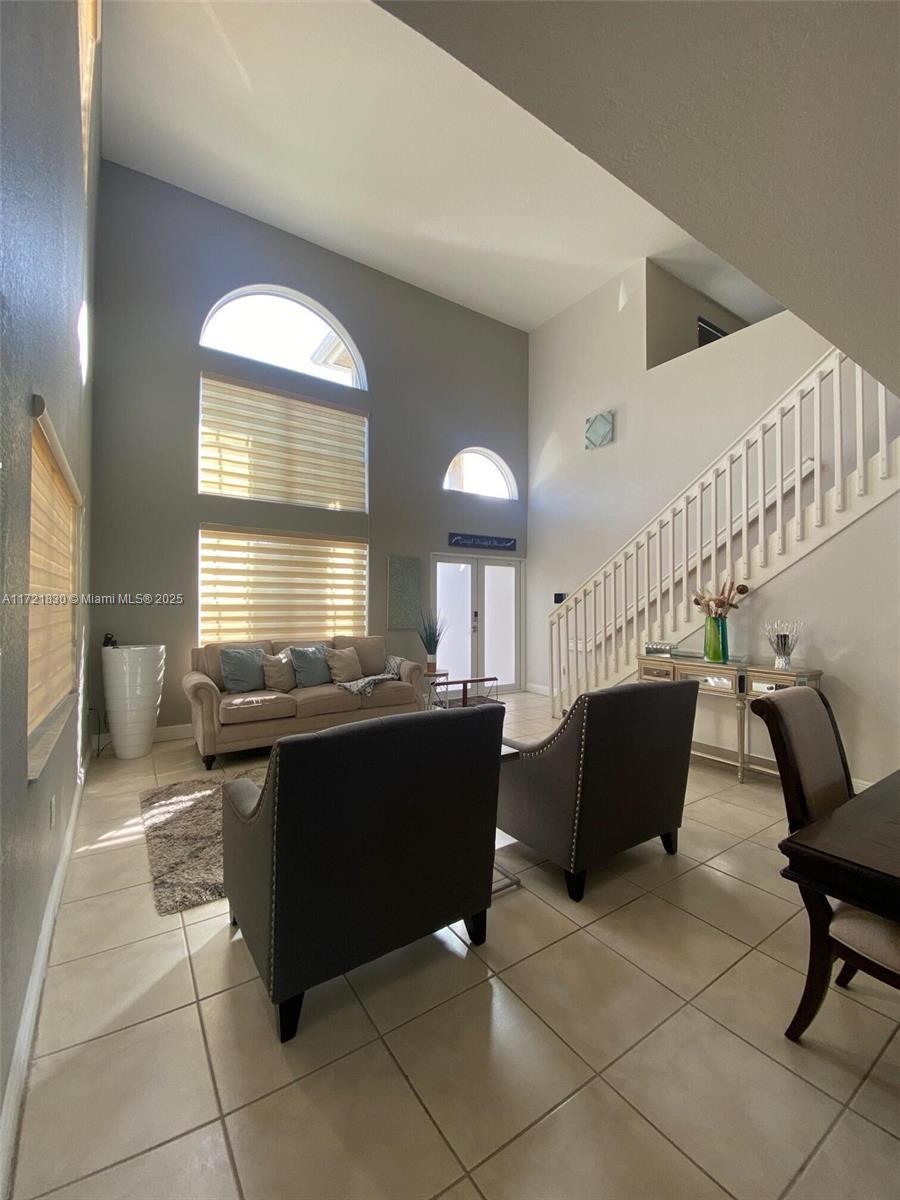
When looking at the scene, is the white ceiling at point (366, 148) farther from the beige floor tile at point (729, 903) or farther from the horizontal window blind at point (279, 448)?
the beige floor tile at point (729, 903)

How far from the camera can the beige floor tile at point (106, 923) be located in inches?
78.2

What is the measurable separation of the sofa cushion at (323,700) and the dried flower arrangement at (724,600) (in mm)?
3172

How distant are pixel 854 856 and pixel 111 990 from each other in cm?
237

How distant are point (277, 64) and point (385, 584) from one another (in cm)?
468

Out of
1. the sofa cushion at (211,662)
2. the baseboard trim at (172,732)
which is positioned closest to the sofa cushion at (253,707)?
the sofa cushion at (211,662)

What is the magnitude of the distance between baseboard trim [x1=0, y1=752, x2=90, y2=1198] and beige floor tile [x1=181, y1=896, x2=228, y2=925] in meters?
0.48

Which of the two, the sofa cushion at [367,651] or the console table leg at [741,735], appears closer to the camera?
the console table leg at [741,735]

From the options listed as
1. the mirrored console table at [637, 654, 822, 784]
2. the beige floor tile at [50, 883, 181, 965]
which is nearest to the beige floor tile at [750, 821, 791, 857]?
the mirrored console table at [637, 654, 822, 784]

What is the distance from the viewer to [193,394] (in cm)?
510

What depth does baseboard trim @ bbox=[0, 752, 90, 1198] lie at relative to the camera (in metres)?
1.18

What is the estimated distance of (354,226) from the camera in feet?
18.4

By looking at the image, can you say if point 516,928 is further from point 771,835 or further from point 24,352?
point 24,352

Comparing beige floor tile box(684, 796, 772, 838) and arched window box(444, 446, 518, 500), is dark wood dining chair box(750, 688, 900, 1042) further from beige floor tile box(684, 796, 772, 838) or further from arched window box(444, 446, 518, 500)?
arched window box(444, 446, 518, 500)

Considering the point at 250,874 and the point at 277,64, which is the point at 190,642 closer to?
the point at 250,874
